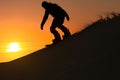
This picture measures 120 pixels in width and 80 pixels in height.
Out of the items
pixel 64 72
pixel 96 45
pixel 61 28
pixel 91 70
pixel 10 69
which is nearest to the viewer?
pixel 91 70

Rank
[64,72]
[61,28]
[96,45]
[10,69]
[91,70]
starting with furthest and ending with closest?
[61,28]
[10,69]
[96,45]
[64,72]
[91,70]

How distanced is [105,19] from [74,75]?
687cm

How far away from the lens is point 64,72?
10.4 metres

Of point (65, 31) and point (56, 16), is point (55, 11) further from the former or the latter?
point (65, 31)

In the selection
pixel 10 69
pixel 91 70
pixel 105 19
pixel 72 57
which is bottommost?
pixel 91 70

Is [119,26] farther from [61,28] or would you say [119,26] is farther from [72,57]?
[61,28]

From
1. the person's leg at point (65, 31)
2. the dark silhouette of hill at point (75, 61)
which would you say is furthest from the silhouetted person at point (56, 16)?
the dark silhouette of hill at point (75, 61)

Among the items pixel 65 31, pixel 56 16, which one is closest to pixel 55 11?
pixel 56 16

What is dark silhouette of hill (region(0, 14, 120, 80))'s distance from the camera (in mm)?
9293

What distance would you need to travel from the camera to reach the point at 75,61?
11.0m

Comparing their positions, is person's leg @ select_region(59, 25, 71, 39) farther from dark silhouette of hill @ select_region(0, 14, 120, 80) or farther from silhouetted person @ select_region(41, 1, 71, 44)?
dark silhouette of hill @ select_region(0, 14, 120, 80)

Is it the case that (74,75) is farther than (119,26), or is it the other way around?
(119,26)

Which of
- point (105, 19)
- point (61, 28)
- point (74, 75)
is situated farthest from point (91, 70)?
point (105, 19)

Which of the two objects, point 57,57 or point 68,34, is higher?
point 68,34
